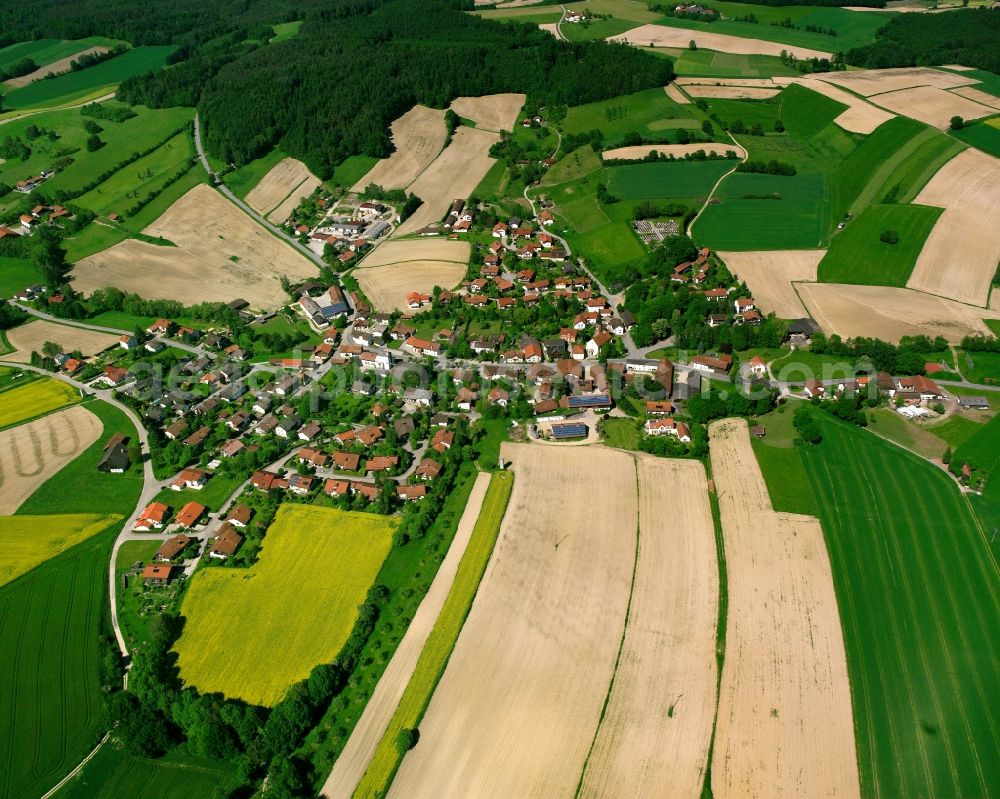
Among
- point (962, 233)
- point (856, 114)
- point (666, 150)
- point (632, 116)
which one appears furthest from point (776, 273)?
point (632, 116)

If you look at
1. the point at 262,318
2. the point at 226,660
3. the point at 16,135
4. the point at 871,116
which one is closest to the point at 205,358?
the point at 262,318

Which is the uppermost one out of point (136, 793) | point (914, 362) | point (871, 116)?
point (871, 116)

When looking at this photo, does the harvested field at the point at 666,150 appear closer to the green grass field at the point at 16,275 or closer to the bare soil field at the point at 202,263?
the bare soil field at the point at 202,263

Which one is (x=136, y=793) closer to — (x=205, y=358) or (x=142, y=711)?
(x=142, y=711)

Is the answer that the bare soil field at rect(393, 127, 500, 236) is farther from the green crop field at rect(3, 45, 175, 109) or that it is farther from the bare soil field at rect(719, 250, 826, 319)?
the green crop field at rect(3, 45, 175, 109)

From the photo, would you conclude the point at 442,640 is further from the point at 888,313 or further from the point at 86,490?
the point at 888,313

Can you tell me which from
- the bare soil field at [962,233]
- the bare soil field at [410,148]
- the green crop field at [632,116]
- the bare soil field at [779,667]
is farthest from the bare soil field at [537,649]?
the green crop field at [632,116]

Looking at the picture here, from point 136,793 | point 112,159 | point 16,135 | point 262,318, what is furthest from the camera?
point 16,135

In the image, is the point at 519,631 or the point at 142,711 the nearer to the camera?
the point at 142,711
